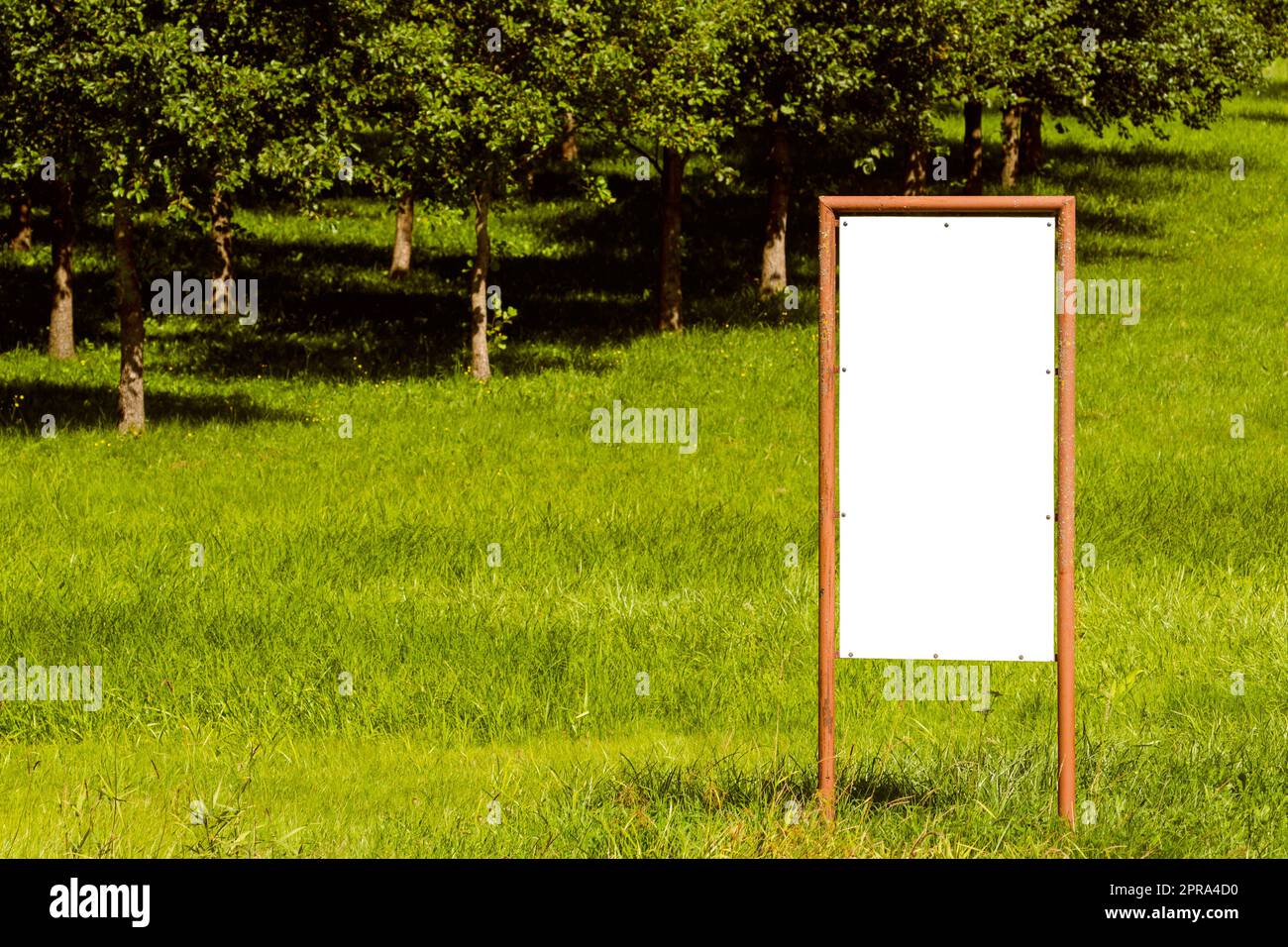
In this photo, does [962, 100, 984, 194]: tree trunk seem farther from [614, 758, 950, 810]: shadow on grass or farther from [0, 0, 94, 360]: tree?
[614, 758, 950, 810]: shadow on grass

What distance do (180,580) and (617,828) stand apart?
645cm

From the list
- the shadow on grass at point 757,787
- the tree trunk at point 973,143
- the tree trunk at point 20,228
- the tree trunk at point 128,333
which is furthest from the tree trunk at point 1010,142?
the shadow on grass at point 757,787

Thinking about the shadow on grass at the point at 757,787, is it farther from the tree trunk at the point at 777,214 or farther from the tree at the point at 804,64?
the tree trunk at the point at 777,214

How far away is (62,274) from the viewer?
24844mm

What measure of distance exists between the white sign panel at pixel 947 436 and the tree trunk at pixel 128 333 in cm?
1593

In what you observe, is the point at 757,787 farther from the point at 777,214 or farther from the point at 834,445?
the point at 777,214

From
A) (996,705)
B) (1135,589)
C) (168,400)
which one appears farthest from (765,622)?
(168,400)

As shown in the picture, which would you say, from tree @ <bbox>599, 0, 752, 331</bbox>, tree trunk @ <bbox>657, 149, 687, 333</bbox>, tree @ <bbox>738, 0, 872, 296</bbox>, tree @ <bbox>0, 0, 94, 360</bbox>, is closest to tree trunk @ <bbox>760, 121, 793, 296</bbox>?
tree @ <bbox>738, 0, 872, 296</bbox>

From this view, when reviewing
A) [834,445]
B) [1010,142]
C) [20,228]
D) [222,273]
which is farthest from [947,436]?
[1010,142]

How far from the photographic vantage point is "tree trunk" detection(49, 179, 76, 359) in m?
24.7

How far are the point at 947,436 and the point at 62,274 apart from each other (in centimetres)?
2261

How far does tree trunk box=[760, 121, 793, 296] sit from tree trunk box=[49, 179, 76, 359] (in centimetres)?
1337

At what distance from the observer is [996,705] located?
8383 mm

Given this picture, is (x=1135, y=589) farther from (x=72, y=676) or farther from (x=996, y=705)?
(x=72, y=676)
